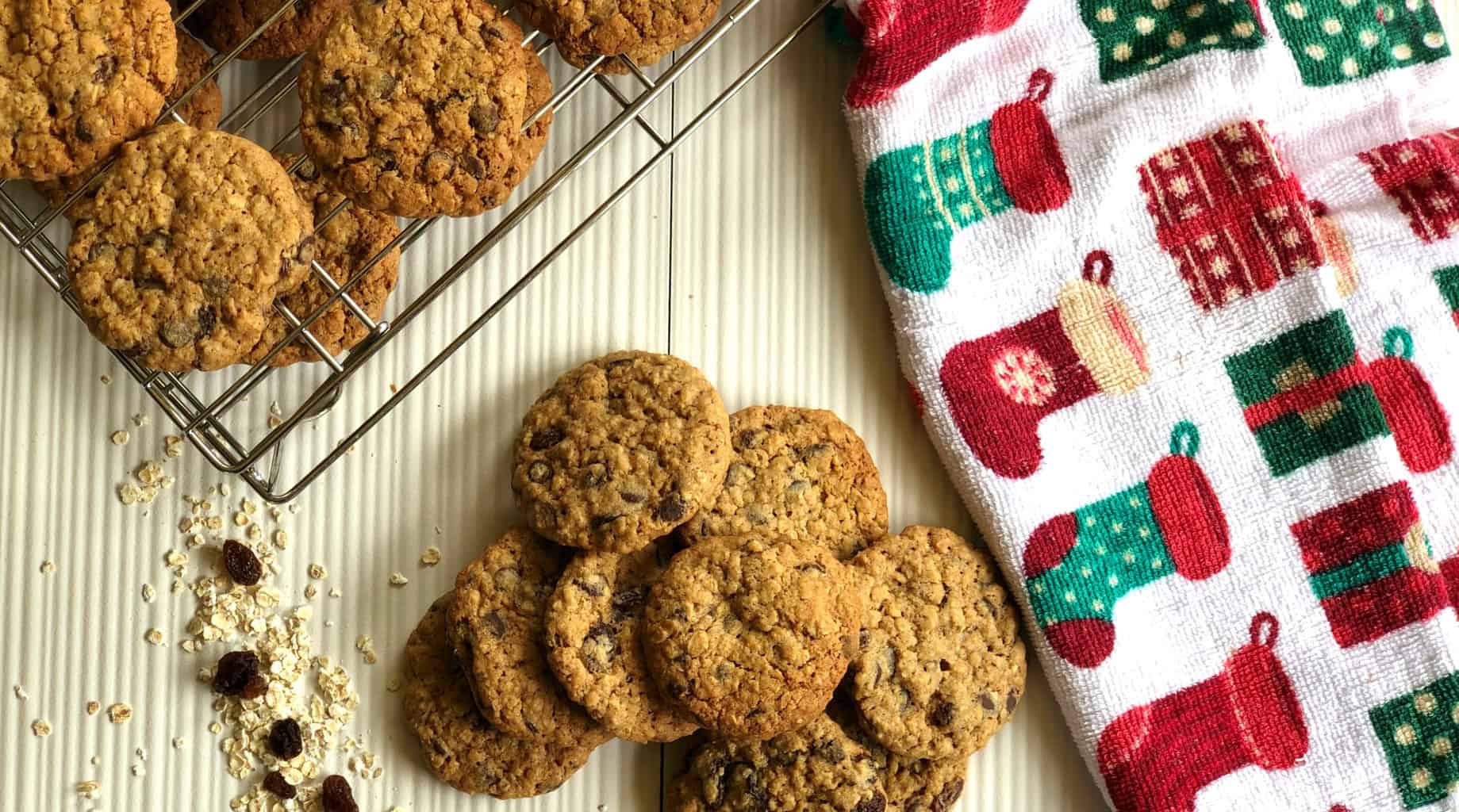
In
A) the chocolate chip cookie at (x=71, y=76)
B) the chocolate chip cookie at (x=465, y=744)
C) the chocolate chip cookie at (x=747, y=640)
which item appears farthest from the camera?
the chocolate chip cookie at (x=465, y=744)

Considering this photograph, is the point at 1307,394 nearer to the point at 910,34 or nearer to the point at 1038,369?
the point at 1038,369

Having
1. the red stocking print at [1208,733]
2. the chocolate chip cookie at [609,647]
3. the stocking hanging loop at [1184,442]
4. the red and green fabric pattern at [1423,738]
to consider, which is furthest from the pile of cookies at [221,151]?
the red and green fabric pattern at [1423,738]

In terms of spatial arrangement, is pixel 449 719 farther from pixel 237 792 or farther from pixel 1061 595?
pixel 1061 595

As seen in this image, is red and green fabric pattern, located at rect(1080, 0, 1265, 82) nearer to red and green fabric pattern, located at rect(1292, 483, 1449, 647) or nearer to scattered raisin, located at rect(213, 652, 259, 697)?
red and green fabric pattern, located at rect(1292, 483, 1449, 647)

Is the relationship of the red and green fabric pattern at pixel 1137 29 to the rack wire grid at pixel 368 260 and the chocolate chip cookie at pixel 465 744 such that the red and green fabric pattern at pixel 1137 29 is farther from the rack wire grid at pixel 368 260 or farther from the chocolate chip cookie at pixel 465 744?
the chocolate chip cookie at pixel 465 744

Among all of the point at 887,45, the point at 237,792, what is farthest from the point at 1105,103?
the point at 237,792

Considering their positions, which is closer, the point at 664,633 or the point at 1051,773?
the point at 664,633

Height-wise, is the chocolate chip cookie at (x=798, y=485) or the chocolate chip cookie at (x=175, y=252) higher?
the chocolate chip cookie at (x=175, y=252)
